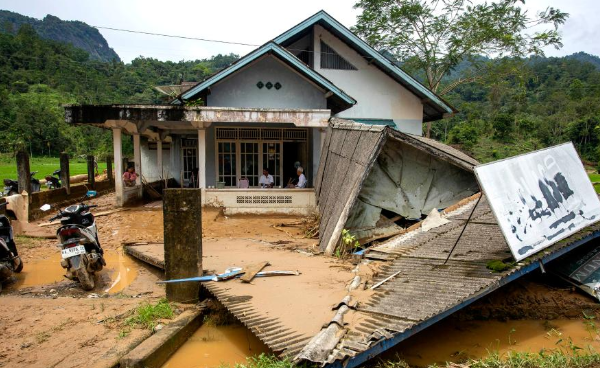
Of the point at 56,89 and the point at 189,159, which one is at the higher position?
the point at 56,89

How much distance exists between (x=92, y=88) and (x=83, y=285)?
47.9 m

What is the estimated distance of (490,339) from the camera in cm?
488

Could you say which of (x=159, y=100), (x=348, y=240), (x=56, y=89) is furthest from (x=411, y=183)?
(x=56, y=89)

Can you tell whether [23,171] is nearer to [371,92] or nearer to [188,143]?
[188,143]

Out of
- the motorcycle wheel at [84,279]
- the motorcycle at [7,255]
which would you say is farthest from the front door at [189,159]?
the motorcycle wheel at [84,279]

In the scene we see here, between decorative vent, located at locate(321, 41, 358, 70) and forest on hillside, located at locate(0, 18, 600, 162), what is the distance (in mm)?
8469

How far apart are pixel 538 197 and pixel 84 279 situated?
6.15m

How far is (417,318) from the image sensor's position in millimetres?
3857

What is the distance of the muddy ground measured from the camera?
405 centimetres

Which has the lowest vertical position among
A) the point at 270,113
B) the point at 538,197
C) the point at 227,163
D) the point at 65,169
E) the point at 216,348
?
the point at 216,348

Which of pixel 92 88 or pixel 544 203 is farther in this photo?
pixel 92 88

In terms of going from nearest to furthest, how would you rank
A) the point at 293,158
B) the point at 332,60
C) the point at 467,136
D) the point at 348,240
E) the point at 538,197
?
the point at 538,197 < the point at 348,240 < the point at 293,158 < the point at 332,60 < the point at 467,136

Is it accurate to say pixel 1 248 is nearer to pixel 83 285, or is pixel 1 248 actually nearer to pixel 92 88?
pixel 83 285

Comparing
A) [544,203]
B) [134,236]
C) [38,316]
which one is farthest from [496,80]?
[38,316]
